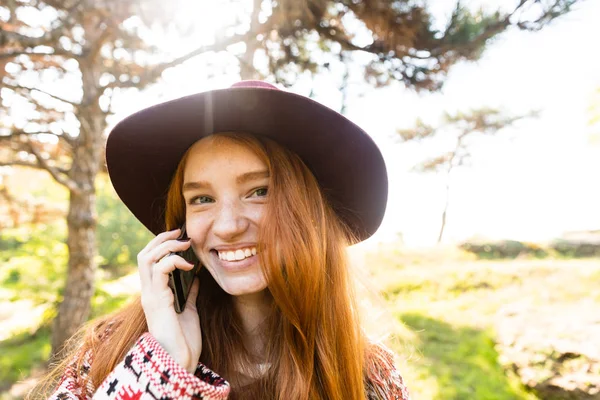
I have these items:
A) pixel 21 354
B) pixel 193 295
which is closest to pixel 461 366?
pixel 193 295

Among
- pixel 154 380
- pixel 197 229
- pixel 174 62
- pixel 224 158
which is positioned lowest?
pixel 154 380

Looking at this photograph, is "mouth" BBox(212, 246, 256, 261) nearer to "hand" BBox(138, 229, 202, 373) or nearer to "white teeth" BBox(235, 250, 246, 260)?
"white teeth" BBox(235, 250, 246, 260)

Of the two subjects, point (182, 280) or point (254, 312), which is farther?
point (254, 312)

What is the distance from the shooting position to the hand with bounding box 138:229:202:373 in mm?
1040

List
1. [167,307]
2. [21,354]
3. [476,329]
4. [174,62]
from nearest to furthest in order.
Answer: [167,307] → [174,62] → [476,329] → [21,354]

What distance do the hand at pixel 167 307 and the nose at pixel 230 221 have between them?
137 mm

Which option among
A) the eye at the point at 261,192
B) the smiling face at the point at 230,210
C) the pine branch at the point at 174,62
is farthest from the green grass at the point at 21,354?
the eye at the point at 261,192

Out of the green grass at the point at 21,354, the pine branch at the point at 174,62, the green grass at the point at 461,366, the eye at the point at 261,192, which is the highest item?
the pine branch at the point at 174,62

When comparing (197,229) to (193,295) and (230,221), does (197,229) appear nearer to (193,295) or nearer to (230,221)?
(230,221)

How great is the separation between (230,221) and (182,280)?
0.85 feet

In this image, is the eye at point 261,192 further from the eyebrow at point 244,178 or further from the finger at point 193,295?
the finger at point 193,295

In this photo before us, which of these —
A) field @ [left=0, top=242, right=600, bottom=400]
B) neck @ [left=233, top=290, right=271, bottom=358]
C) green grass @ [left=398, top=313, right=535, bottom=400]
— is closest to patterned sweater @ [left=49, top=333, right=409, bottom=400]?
neck @ [left=233, top=290, right=271, bottom=358]

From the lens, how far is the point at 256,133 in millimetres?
1302

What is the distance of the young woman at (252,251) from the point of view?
3.79 ft
